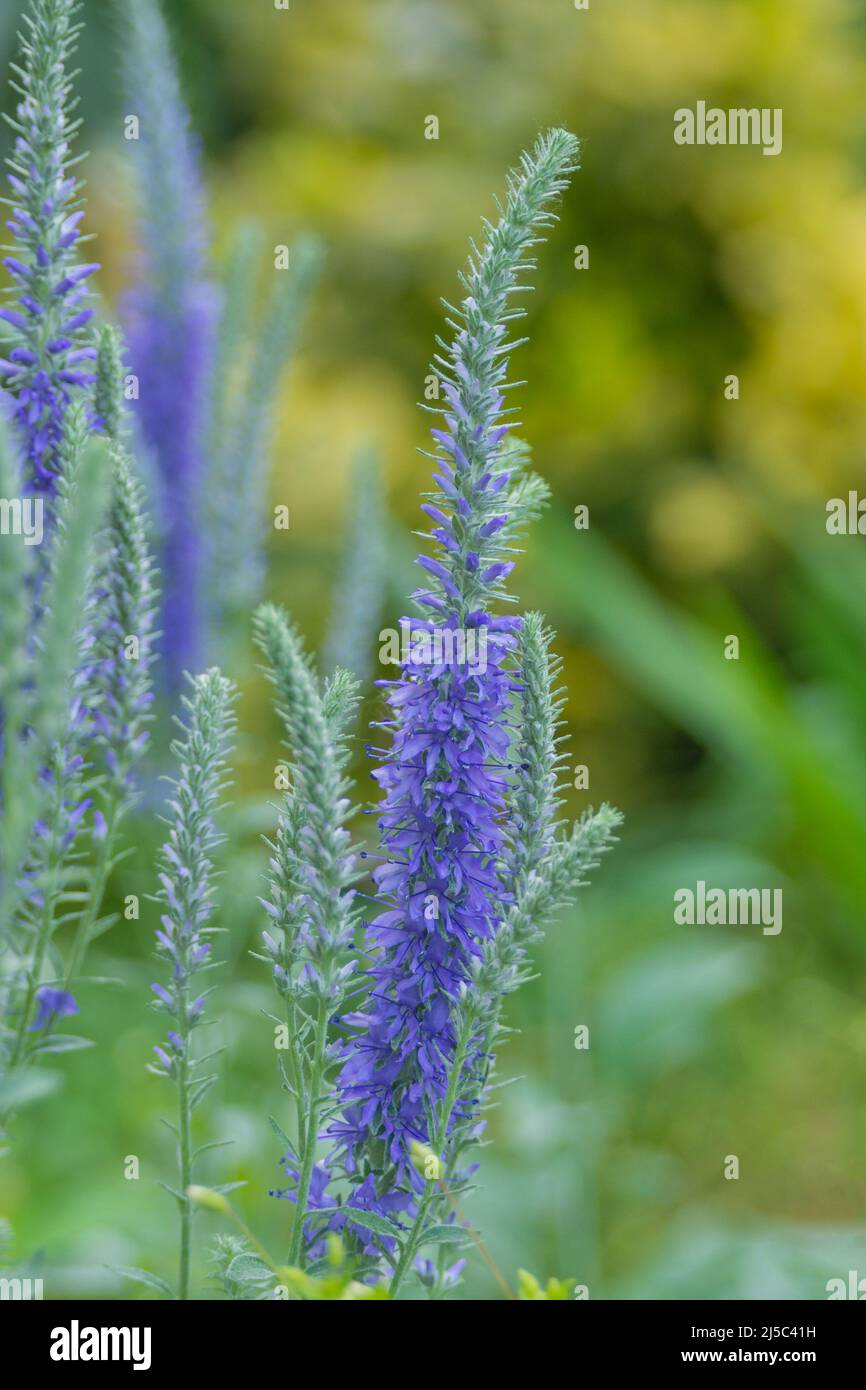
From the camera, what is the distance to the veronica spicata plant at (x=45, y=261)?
645 mm

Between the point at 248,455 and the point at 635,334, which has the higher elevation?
the point at 635,334

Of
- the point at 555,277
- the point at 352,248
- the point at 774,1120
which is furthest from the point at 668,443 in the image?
the point at 774,1120

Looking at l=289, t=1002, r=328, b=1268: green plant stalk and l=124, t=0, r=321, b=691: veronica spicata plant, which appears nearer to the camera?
l=289, t=1002, r=328, b=1268: green plant stalk

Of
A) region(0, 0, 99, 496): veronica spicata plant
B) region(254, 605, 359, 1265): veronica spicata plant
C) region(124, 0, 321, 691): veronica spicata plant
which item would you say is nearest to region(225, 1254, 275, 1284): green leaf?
region(254, 605, 359, 1265): veronica spicata plant

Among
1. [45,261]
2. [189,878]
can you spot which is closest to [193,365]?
[45,261]

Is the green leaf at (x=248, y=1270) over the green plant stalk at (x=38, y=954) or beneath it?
beneath

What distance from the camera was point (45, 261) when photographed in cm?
67

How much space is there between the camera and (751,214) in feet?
11.9

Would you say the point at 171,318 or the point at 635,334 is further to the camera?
the point at 635,334

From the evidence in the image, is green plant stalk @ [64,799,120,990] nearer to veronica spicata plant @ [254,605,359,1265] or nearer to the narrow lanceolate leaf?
veronica spicata plant @ [254,605,359,1265]

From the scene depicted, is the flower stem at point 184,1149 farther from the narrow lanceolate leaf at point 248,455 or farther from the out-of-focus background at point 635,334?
the out-of-focus background at point 635,334

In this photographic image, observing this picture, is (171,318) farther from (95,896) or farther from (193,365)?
(95,896)

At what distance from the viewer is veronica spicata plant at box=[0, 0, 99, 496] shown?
0.64 m

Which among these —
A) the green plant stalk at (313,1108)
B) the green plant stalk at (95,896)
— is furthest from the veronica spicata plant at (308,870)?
the green plant stalk at (95,896)
